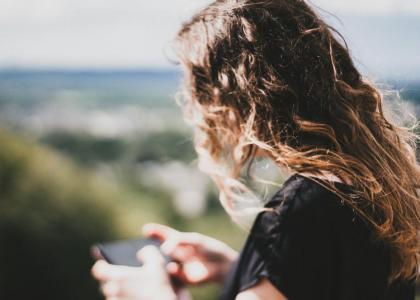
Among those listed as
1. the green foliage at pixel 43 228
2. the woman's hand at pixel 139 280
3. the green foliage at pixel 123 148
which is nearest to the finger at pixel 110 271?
the woman's hand at pixel 139 280

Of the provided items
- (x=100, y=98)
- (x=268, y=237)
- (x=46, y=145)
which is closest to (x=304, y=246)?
(x=268, y=237)

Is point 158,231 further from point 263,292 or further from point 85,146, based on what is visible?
point 85,146

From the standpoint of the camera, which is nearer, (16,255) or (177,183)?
(16,255)

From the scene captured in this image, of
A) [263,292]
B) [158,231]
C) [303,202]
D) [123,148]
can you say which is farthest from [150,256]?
[123,148]

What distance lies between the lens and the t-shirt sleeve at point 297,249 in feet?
3.83

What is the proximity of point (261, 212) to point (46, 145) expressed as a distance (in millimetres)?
4670

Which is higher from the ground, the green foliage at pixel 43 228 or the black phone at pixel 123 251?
the black phone at pixel 123 251

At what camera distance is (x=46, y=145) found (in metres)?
5.50

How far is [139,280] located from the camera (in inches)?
53.8

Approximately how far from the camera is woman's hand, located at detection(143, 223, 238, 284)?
5.08ft

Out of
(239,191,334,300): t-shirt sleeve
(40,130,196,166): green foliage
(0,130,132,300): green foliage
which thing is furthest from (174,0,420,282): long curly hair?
(40,130,196,166): green foliage

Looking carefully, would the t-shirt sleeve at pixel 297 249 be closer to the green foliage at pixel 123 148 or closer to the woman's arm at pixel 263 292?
the woman's arm at pixel 263 292

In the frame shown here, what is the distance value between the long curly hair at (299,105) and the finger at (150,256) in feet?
0.88

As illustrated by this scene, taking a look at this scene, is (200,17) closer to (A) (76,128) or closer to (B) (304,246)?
(B) (304,246)
